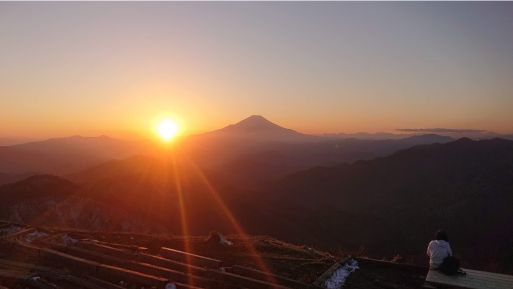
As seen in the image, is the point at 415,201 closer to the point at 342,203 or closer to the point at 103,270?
the point at 342,203

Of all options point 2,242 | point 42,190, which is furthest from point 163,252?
point 42,190

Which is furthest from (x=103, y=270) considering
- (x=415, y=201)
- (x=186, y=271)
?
(x=415, y=201)

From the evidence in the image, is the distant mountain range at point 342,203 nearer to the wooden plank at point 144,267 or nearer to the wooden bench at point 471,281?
the wooden bench at point 471,281

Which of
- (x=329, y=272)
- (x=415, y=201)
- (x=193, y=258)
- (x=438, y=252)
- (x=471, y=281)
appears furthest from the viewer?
(x=415, y=201)

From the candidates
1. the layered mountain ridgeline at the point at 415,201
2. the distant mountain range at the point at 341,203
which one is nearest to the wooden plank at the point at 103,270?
the distant mountain range at the point at 341,203

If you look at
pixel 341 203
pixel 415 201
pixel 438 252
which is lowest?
pixel 341 203

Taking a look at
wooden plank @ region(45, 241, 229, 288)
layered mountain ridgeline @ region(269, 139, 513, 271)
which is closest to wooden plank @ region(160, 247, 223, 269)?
wooden plank @ region(45, 241, 229, 288)

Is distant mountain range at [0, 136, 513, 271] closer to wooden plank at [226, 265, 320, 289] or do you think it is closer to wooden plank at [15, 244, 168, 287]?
wooden plank at [226, 265, 320, 289]
